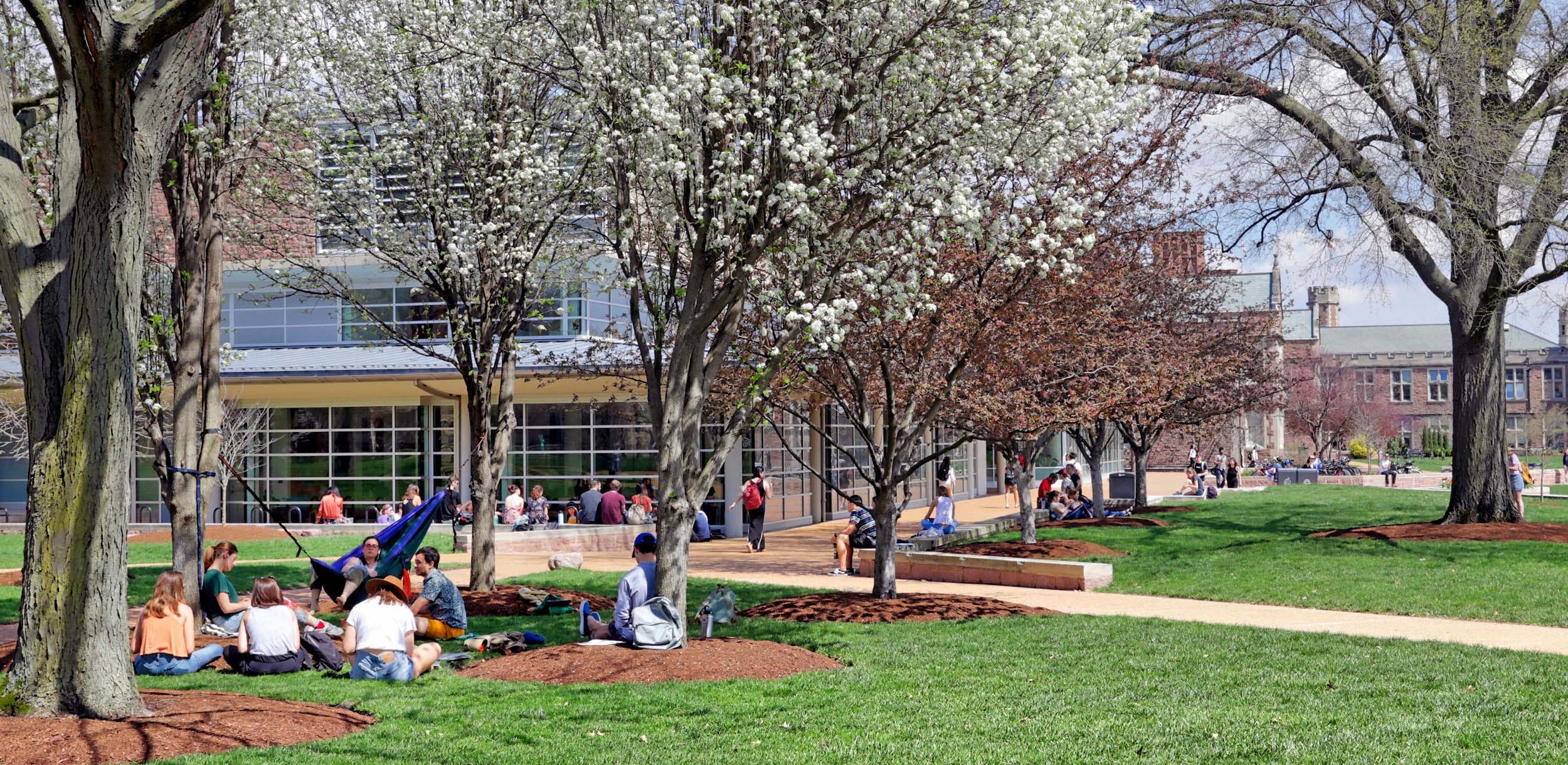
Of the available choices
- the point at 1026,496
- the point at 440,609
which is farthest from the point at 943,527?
the point at 440,609

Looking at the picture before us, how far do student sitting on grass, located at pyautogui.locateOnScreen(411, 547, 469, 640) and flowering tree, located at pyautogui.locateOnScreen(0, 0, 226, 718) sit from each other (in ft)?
14.3

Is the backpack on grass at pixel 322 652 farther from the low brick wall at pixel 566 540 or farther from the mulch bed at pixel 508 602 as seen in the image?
the low brick wall at pixel 566 540

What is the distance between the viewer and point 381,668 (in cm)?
950

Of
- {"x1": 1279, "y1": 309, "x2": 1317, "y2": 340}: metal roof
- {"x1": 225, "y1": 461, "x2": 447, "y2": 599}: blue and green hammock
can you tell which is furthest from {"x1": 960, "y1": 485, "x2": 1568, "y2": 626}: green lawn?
{"x1": 1279, "y1": 309, "x2": 1317, "y2": 340}: metal roof

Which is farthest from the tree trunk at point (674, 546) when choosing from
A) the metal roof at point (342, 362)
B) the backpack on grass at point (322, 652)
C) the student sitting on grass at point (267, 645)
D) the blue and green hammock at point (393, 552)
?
the metal roof at point (342, 362)

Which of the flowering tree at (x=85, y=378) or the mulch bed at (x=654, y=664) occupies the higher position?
the flowering tree at (x=85, y=378)

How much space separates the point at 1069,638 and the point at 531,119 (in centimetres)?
749

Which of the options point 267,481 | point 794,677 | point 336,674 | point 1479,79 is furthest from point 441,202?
point 267,481

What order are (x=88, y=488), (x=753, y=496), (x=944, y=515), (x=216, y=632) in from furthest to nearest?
(x=753, y=496) → (x=944, y=515) → (x=216, y=632) → (x=88, y=488)

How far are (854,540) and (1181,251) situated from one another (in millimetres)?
9089

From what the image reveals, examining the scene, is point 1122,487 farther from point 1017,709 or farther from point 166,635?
point 166,635

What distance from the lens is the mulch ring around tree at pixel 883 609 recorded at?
12.9m

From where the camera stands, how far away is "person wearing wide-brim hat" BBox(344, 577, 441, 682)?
9477 mm

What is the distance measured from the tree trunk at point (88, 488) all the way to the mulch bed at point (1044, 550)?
43.1ft
